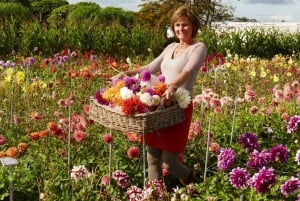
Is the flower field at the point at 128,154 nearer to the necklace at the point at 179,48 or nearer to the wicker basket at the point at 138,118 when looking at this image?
the wicker basket at the point at 138,118

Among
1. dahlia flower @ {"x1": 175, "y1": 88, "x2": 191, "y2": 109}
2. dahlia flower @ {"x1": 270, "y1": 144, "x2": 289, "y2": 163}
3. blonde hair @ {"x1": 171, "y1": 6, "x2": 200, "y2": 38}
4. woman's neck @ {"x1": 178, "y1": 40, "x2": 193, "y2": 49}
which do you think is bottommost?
dahlia flower @ {"x1": 270, "y1": 144, "x2": 289, "y2": 163}

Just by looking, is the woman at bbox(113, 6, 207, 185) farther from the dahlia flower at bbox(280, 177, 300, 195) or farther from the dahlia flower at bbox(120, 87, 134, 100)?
the dahlia flower at bbox(280, 177, 300, 195)

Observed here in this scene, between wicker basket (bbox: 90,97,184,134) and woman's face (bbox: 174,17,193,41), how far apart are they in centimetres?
54

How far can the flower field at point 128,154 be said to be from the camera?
131 inches

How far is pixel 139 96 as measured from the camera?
344 cm

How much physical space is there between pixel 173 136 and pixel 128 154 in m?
0.42

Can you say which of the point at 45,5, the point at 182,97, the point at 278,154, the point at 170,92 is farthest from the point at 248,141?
the point at 45,5

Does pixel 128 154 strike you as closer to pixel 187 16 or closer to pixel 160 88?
pixel 160 88

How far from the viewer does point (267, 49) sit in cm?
1602

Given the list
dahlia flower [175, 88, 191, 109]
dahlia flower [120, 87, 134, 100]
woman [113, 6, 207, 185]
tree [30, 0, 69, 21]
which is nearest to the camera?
dahlia flower [120, 87, 134, 100]

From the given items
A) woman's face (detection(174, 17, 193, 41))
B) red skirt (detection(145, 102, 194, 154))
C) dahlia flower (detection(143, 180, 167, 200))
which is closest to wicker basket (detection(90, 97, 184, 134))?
red skirt (detection(145, 102, 194, 154))

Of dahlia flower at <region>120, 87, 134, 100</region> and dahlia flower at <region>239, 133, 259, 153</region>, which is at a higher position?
dahlia flower at <region>120, 87, 134, 100</region>

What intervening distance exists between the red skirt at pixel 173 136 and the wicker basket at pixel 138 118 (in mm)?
133

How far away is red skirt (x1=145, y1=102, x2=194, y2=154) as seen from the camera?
147 inches
